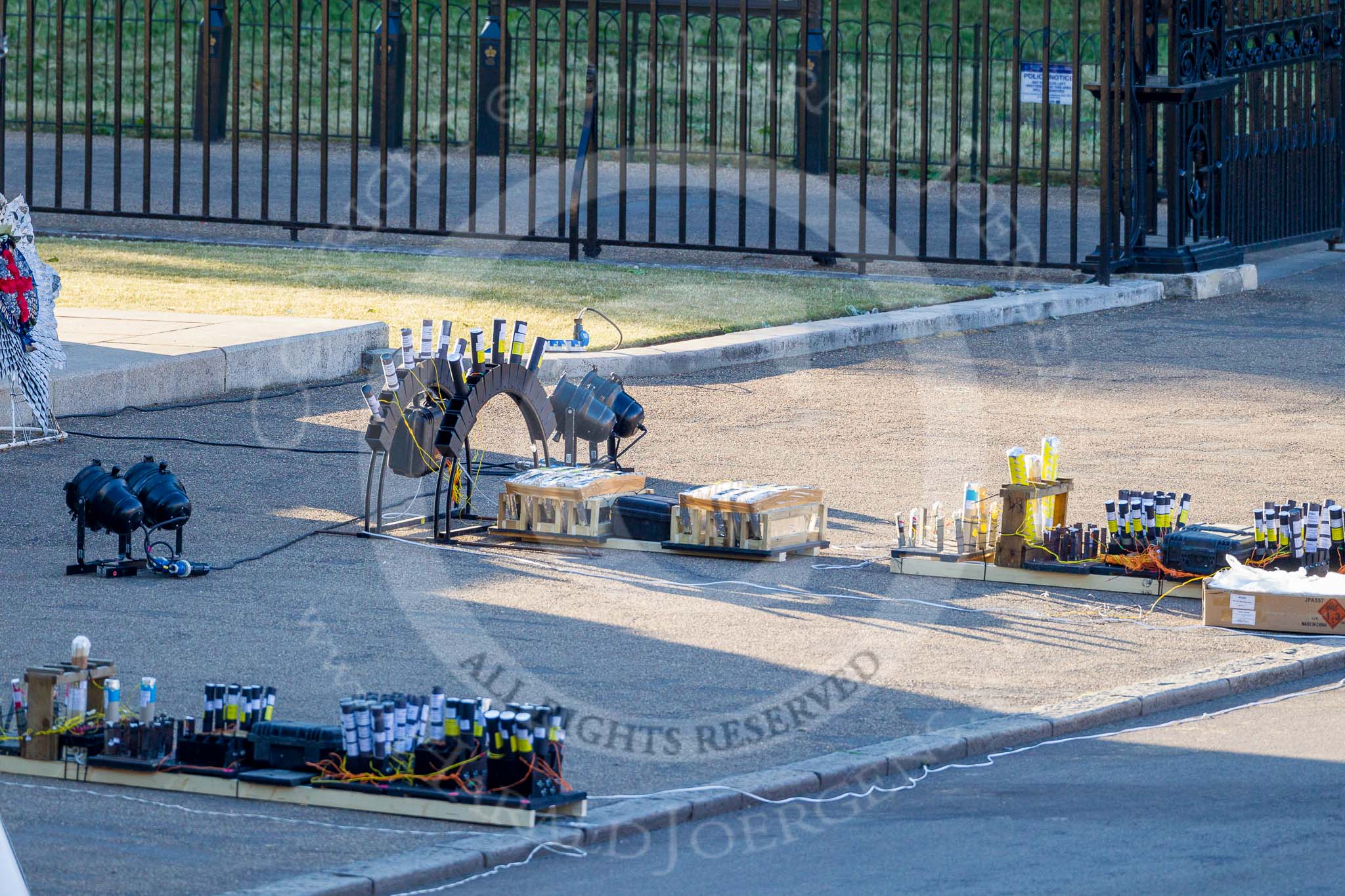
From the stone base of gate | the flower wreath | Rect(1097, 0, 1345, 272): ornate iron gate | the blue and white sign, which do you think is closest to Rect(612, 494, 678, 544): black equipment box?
the flower wreath

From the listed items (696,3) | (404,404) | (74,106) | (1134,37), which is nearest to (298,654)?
(404,404)

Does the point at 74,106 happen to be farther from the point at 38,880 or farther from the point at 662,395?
the point at 38,880

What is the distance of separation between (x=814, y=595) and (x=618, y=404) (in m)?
2.30

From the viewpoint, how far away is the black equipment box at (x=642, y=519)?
10.0 meters

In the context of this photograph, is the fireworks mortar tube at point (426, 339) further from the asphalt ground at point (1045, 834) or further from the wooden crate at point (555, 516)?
the asphalt ground at point (1045, 834)

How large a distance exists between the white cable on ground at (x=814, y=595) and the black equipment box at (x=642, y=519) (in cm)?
38

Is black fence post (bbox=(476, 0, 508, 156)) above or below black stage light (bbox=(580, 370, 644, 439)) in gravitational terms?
above

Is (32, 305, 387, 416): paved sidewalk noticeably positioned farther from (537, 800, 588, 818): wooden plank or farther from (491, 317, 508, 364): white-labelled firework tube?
(537, 800, 588, 818): wooden plank

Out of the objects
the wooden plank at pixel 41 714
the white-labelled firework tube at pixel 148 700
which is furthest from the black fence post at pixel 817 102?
the wooden plank at pixel 41 714

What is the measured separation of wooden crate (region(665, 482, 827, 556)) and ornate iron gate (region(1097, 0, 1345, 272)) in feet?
27.2

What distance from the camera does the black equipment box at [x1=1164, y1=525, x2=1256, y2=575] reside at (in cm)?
919

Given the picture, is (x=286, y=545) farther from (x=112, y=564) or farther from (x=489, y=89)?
(x=489, y=89)

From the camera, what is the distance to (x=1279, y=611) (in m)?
8.67

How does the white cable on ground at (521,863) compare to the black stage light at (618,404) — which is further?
the black stage light at (618,404)
